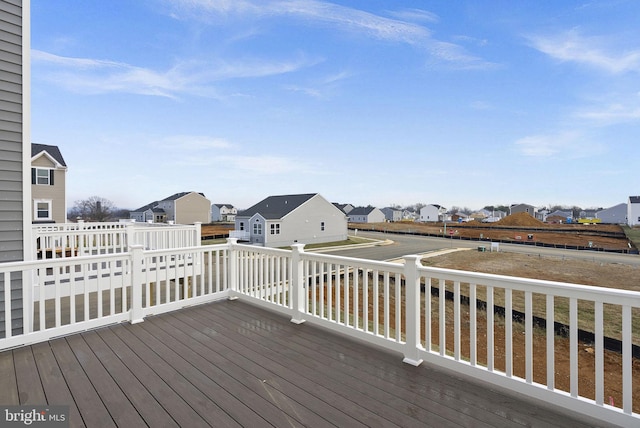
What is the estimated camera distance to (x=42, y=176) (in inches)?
614

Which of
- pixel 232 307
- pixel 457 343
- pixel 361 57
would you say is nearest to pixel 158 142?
pixel 361 57

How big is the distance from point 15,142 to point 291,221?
1990 cm

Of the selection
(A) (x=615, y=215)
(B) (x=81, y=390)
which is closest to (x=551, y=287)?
(B) (x=81, y=390)

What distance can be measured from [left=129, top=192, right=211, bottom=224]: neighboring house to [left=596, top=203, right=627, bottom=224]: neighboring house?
73.0 m

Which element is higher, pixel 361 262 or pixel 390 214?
pixel 390 214

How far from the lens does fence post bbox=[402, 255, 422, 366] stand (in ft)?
8.57

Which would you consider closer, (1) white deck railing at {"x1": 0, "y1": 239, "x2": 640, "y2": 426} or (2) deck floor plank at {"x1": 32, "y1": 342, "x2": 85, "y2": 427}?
(1) white deck railing at {"x1": 0, "y1": 239, "x2": 640, "y2": 426}

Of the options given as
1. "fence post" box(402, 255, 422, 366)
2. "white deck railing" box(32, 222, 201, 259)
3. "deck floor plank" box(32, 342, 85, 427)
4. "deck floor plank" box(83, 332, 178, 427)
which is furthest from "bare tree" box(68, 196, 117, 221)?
"fence post" box(402, 255, 422, 366)

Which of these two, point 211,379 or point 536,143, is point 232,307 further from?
point 536,143

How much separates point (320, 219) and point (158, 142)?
1381 cm

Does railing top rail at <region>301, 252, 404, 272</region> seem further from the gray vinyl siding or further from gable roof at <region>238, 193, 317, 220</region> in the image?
gable roof at <region>238, 193, 317, 220</region>

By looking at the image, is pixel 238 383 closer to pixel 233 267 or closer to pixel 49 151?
pixel 233 267

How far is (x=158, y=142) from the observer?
583 inches

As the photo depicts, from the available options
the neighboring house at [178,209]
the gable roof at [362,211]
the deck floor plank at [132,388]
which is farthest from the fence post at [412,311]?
the gable roof at [362,211]
